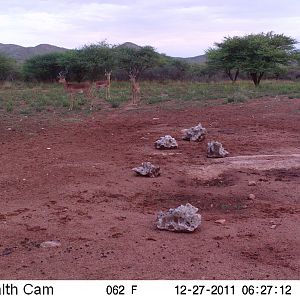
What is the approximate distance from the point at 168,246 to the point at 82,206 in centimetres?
172

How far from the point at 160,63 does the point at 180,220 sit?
121ft

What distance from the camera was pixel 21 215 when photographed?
19.9ft

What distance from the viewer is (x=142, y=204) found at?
6566 mm

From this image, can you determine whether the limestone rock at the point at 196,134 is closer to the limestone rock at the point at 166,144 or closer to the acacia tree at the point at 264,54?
the limestone rock at the point at 166,144

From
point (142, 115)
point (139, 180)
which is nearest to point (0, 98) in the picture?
point (142, 115)

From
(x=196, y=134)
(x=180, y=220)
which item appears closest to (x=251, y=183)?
(x=180, y=220)

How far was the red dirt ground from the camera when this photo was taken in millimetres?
4586

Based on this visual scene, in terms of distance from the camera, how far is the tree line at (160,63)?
101ft

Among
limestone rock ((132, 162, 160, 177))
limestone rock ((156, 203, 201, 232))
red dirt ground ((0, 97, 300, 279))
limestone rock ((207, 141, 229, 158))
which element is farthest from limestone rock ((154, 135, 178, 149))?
limestone rock ((156, 203, 201, 232))

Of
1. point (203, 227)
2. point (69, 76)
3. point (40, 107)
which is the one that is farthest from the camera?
point (69, 76)

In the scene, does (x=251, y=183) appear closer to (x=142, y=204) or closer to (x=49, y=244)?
(x=142, y=204)

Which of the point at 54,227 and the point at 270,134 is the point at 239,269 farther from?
the point at 270,134

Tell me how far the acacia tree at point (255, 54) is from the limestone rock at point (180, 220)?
25478mm

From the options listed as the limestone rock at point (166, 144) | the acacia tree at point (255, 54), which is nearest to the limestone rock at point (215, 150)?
the limestone rock at point (166, 144)
